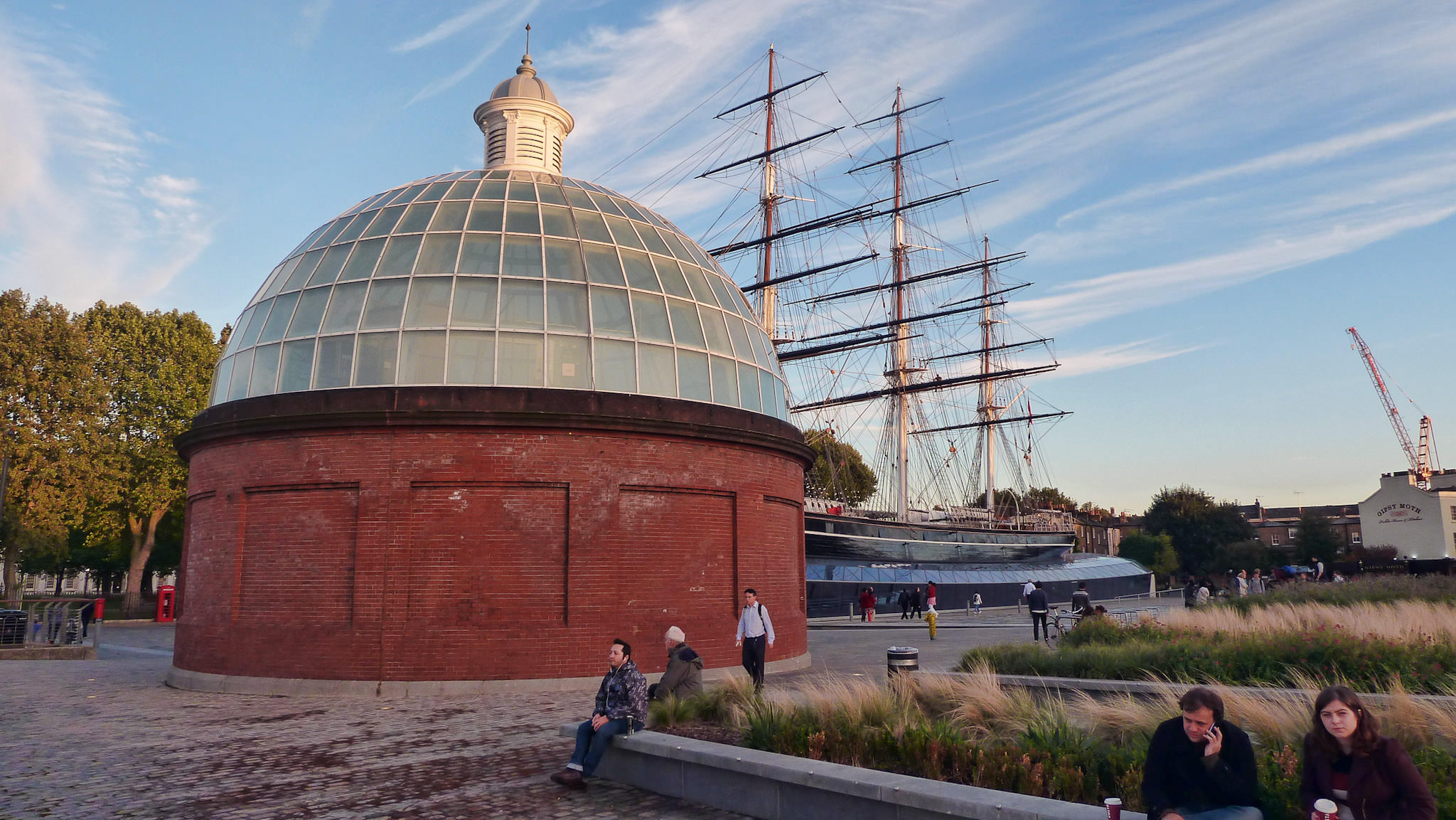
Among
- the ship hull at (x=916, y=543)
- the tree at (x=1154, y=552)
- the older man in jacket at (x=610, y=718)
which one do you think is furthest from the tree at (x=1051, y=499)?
the older man in jacket at (x=610, y=718)

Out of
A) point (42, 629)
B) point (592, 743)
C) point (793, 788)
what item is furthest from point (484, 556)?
point (42, 629)

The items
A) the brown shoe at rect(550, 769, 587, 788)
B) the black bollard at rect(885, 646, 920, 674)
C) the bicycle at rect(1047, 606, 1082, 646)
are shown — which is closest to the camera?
the brown shoe at rect(550, 769, 587, 788)

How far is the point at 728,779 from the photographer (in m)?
7.92

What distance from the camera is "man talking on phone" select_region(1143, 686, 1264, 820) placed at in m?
5.40

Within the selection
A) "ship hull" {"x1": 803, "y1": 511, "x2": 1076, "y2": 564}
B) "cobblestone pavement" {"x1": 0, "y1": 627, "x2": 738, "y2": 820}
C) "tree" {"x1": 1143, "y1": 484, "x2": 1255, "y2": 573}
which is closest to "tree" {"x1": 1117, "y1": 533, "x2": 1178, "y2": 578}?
"tree" {"x1": 1143, "y1": 484, "x2": 1255, "y2": 573}

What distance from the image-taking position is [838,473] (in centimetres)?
7531

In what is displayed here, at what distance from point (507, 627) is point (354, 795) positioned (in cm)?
665

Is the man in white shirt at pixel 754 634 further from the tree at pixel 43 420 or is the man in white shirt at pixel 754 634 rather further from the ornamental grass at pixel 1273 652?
the tree at pixel 43 420

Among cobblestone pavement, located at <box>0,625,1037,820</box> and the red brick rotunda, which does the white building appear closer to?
the red brick rotunda

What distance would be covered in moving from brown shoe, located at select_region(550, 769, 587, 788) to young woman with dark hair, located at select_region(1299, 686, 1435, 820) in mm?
5948

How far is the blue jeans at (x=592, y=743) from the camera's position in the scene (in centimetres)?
858

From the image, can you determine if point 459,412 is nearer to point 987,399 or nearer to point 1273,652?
point 1273,652

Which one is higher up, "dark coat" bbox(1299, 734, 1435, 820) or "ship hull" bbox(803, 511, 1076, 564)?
"ship hull" bbox(803, 511, 1076, 564)

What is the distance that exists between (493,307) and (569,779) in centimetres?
1004
